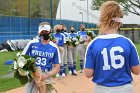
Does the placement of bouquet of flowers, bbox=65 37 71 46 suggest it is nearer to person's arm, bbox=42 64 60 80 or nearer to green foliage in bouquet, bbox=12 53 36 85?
person's arm, bbox=42 64 60 80

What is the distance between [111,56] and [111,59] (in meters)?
0.03

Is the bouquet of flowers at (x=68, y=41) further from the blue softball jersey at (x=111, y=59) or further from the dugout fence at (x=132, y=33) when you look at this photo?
the dugout fence at (x=132, y=33)

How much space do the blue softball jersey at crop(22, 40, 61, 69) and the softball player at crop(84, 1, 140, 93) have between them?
9.06 feet

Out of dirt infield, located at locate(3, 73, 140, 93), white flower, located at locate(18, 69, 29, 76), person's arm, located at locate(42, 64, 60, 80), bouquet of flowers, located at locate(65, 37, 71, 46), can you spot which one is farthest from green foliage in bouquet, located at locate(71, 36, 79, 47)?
white flower, located at locate(18, 69, 29, 76)

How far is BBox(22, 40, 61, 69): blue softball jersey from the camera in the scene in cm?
751

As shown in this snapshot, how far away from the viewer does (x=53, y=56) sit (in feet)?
24.9

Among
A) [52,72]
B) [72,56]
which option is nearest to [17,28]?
[72,56]

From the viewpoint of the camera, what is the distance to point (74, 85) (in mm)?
14008

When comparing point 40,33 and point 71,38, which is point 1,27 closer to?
point 71,38

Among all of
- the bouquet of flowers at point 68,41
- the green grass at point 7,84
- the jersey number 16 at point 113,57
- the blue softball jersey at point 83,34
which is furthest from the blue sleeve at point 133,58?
the blue softball jersey at point 83,34

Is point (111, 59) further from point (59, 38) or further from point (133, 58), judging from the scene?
point (59, 38)

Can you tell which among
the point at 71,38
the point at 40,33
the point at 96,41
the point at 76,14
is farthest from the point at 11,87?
the point at 76,14

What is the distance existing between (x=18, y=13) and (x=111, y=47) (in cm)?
5256

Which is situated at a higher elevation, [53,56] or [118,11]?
[118,11]
